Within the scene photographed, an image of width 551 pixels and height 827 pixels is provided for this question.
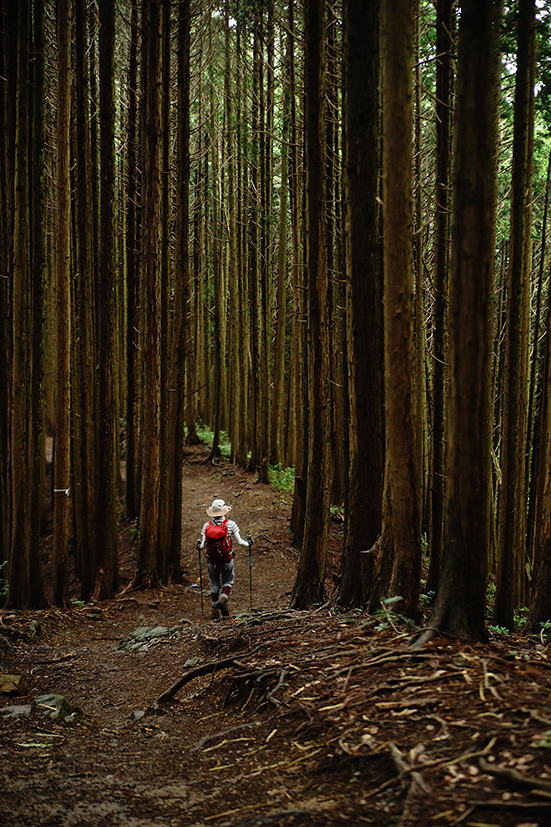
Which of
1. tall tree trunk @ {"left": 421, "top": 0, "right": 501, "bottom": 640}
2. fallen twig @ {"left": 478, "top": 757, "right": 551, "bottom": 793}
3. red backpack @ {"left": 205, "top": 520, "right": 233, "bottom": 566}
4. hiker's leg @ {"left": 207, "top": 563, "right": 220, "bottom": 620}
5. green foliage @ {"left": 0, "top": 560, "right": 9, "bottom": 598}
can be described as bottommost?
green foliage @ {"left": 0, "top": 560, "right": 9, "bottom": 598}

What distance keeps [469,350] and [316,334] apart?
3.79 m

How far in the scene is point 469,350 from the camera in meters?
4.95

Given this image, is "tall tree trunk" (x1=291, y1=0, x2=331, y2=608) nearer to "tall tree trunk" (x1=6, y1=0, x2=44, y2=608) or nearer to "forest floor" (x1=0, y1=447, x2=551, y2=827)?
"forest floor" (x1=0, y1=447, x2=551, y2=827)

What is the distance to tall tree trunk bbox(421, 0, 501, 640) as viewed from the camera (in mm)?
Result: 4844

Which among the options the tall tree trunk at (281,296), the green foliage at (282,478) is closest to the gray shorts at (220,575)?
the green foliage at (282,478)

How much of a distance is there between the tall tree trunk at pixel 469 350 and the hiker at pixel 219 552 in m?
5.25

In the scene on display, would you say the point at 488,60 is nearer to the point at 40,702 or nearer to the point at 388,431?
the point at 388,431

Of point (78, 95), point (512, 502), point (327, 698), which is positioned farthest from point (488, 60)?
point (78, 95)

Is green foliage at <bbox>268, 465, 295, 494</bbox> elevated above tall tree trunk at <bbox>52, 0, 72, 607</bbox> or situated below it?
below

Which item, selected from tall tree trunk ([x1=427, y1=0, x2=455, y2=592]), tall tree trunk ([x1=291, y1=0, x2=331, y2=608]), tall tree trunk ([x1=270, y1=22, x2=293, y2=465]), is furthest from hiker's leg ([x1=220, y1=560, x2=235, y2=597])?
tall tree trunk ([x1=270, y1=22, x2=293, y2=465])

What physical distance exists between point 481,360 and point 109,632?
280 inches

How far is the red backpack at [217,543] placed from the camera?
393 inches

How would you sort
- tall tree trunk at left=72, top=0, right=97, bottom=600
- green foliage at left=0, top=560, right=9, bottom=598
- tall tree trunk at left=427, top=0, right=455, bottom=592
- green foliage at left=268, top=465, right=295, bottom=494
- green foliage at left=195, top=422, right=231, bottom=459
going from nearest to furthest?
tall tree trunk at left=427, top=0, right=455, bottom=592
tall tree trunk at left=72, top=0, right=97, bottom=600
green foliage at left=0, top=560, right=9, bottom=598
green foliage at left=268, top=465, right=295, bottom=494
green foliage at left=195, top=422, right=231, bottom=459

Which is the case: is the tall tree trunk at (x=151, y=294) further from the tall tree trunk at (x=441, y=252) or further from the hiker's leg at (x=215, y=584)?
the tall tree trunk at (x=441, y=252)
